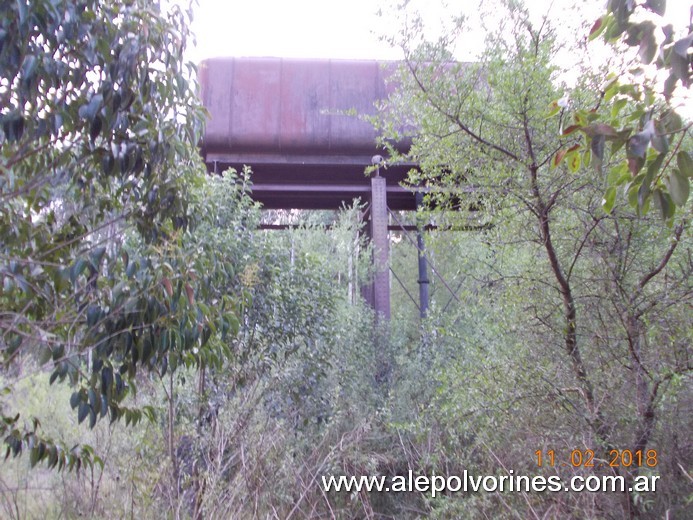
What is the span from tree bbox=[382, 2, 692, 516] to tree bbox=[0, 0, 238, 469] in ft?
6.88

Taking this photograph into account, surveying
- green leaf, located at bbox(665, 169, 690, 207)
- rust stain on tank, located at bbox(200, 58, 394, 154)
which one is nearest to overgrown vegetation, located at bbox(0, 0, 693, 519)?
green leaf, located at bbox(665, 169, 690, 207)

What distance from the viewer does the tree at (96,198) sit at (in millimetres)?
3064

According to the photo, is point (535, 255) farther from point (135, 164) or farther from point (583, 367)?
point (135, 164)

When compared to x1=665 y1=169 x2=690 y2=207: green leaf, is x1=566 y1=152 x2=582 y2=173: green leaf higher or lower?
higher

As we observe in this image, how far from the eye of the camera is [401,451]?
632 cm

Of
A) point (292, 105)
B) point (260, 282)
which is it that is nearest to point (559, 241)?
point (260, 282)

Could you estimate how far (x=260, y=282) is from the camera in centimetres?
693

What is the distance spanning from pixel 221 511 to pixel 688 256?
356 cm

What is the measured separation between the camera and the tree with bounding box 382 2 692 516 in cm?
412

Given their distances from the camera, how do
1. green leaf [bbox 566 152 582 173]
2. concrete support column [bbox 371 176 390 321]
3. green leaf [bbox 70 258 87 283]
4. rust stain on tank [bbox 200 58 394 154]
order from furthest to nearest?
1. concrete support column [bbox 371 176 390 321]
2. rust stain on tank [bbox 200 58 394 154]
3. green leaf [bbox 70 258 87 283]
4. green leaf [bbox 566 152 582 173]

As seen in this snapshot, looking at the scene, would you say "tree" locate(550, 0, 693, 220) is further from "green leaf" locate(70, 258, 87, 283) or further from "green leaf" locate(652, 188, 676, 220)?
"green leaf" locate(70, 258, 87, 283)

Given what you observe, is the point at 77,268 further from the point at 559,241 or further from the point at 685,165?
the point at 559,241
